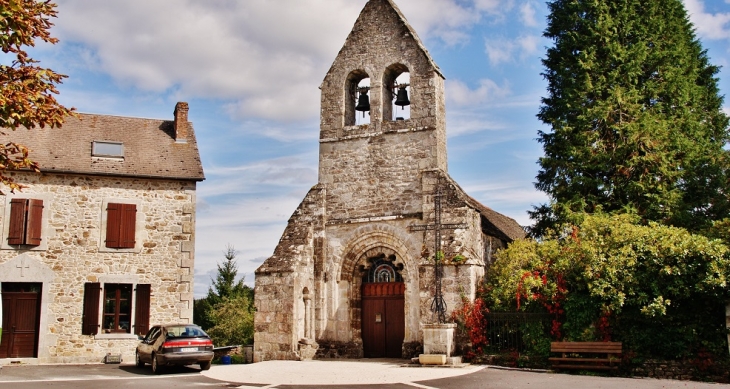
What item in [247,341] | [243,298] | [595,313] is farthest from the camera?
[243,298]

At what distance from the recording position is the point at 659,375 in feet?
45.2

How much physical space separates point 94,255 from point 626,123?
15.4m

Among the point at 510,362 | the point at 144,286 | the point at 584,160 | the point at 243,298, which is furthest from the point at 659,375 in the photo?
the point at 243,298

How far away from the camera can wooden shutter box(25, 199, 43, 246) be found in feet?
60.6

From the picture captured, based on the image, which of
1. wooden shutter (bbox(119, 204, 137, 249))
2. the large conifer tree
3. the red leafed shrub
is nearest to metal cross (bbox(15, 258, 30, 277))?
wooden shutter (bbox(119, 204, 137, 249))

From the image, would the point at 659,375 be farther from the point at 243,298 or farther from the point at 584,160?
the point at 243,298

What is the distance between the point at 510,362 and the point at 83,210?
1251 centimetres

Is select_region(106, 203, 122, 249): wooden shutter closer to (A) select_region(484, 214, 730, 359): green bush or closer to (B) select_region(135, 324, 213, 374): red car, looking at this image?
(B) select_region(135, 324, 213, 374): red car

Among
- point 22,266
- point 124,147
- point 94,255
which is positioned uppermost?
point 124,147

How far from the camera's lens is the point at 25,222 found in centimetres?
1858

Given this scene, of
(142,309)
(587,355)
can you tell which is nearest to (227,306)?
(142,309)

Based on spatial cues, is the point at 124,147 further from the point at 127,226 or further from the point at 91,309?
the point at 91,309

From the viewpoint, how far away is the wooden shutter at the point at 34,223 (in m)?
18.5

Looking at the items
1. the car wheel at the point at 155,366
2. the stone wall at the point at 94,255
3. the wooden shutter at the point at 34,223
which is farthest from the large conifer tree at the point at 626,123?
the wooden shutter at the point at 34,223
